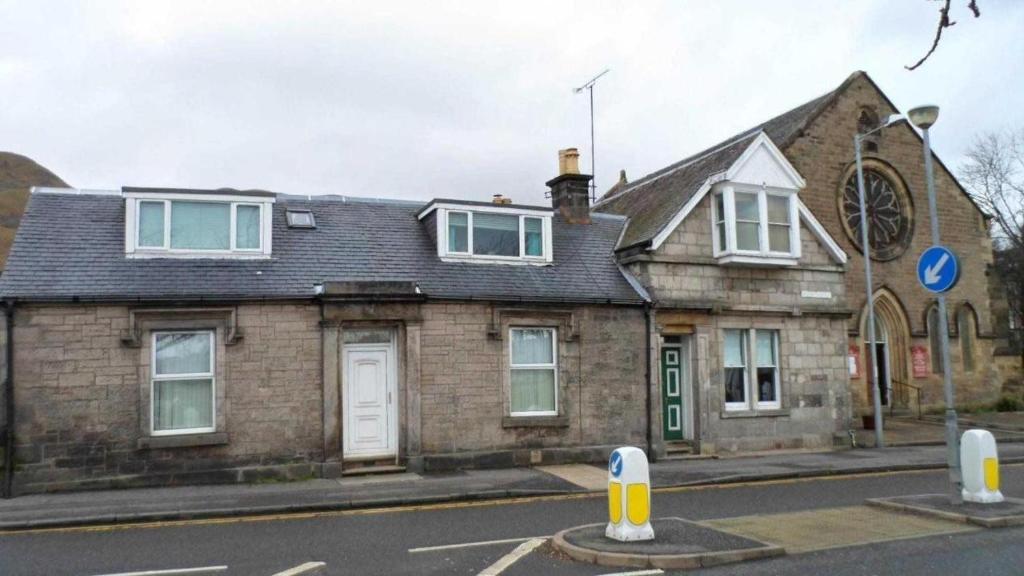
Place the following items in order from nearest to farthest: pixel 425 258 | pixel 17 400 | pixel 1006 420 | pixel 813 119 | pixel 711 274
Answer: pixel 17 400
pixel 425 258
pixel 711 274
pixel 1006 420
pixel 813 119

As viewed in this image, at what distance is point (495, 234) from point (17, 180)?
167 metres

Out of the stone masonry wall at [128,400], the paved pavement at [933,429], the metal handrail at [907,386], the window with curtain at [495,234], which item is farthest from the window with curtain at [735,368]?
the metal handrail at [907,386]

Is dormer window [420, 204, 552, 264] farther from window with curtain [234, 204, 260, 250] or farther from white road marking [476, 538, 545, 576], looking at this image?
white road marking [476, 538, 545, 576]

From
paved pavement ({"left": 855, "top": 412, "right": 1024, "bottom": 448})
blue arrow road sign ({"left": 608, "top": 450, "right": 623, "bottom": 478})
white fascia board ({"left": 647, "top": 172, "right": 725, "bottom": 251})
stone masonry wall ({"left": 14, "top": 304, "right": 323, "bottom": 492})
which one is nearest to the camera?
blue arrow road sign ({"left": 608, "top": 450, "right": 623, "bottom": 478})

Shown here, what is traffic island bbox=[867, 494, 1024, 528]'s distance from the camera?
993 cm

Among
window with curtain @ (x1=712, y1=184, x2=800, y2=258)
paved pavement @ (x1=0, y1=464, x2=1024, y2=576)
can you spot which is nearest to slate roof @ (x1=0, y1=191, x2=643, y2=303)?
window with curtain @ (x1=712, y1=184, x2=800, y2=258)

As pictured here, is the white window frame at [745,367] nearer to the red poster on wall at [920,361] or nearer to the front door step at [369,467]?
the front door step at [369,467]

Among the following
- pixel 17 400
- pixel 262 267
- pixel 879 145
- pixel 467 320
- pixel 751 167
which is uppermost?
pixel 879 145

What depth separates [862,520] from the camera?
10.3 m

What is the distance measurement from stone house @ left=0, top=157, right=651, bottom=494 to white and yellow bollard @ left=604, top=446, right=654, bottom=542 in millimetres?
6909

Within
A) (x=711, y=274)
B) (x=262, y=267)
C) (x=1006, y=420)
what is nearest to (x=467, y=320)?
(x=262, y=267)

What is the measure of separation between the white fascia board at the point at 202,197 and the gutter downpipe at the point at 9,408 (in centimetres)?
288

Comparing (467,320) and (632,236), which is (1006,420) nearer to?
(632,236)

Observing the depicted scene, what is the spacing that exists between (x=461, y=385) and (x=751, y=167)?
27.8ft
